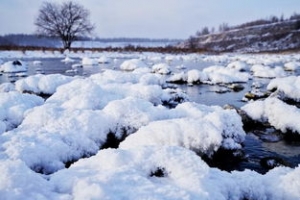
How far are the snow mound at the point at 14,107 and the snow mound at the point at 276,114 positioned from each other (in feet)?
21.2

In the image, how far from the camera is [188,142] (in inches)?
290

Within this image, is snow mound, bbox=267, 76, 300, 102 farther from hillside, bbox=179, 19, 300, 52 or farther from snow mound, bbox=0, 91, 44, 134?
hillside, bbox=179, 19, 300, 52

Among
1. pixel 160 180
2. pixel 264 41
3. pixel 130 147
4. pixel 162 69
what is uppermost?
pixel 160 180

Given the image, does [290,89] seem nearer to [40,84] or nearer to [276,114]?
[276,114]

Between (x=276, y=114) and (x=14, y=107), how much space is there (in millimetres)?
7272

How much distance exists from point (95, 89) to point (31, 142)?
5.45 meters

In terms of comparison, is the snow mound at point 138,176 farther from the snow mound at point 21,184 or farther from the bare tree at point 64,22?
the bare tree at point 64,22

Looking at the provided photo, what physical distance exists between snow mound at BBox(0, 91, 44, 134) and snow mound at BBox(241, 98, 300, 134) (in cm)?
647

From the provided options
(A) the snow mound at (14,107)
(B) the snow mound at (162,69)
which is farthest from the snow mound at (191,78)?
(A) the snow mound at (14,107)

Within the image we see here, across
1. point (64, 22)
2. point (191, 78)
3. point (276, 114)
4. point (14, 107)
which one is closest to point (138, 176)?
point (14, 107)

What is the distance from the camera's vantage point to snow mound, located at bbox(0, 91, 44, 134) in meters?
9.15

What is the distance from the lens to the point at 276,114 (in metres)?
10.8

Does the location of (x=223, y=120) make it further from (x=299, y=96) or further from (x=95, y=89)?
(x=299, y=96)

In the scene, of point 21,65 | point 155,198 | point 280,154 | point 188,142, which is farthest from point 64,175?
point 21,65
